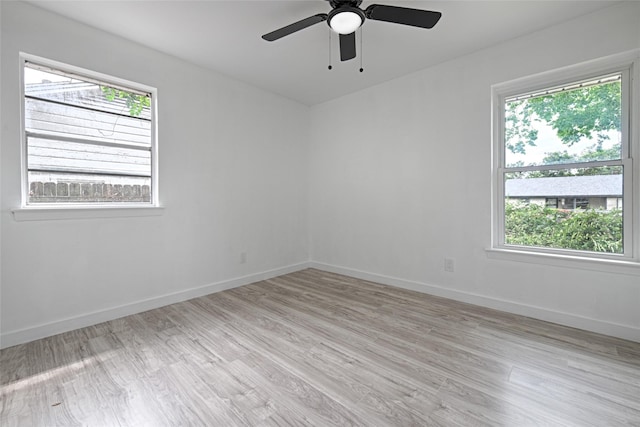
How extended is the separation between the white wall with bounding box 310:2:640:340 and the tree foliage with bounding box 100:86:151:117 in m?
2.31

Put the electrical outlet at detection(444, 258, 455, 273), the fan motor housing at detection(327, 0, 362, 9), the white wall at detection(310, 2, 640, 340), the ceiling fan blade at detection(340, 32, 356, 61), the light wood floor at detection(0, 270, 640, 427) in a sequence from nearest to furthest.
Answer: the light wood floor at detection(0, 270, 640, 427), the fan motor housing at detection(327, 0, 362, 9), the ceiling fan blade at detection(340, 32, 356, 61), the white wall at detection(310, 2, 640, 340), the electrical outlet at detection(444, 258, 455, 273)

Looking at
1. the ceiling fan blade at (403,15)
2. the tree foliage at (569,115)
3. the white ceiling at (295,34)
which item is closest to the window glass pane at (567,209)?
the tree foliage at (569,115)

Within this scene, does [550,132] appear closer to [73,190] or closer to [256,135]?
[256,135]

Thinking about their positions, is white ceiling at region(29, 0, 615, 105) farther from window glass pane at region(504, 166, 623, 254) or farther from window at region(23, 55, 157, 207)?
window glass pane at region(504, 166, 623, 254)

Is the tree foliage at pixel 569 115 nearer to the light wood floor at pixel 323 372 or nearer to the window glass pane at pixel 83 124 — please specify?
the light wood floor at pixel 323 372

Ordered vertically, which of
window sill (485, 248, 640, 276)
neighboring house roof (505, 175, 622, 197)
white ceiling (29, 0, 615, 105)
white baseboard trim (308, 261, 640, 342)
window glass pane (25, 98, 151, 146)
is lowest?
white baseboard trim (308, 261, 640, 342)

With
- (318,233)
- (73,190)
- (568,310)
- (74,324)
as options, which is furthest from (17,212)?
(568,310)

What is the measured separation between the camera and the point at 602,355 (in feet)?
6.44

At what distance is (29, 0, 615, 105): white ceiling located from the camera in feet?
7.18

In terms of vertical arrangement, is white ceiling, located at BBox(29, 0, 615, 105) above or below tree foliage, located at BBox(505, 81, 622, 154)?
above

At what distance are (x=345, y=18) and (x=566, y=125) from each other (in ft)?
7.04

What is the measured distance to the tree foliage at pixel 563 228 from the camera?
2.34 metres

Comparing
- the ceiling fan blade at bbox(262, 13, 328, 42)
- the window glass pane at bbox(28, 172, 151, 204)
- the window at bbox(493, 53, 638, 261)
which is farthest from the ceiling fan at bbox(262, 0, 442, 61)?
the window glass pane at bbox(28, 172, 151, 204)

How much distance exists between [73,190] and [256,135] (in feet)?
6.60
